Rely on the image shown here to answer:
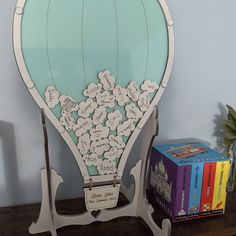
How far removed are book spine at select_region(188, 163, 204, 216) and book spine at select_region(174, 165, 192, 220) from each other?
0.01 metres

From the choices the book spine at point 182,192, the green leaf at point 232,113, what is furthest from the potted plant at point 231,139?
the book spine at point 182,192

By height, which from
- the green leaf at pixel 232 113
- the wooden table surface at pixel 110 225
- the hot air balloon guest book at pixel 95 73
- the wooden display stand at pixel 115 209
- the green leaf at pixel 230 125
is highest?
the hot air balloon guest book at pixel 95 73

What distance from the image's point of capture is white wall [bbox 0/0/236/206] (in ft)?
2.99

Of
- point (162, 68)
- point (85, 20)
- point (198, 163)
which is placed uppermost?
point (85, 20)

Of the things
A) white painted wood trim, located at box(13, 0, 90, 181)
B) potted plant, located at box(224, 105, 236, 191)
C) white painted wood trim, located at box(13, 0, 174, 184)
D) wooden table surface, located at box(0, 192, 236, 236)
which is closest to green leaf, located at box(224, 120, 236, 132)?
potted plant, located at box(224, 105, 236, 191)

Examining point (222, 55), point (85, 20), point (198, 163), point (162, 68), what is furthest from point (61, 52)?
point (222, 55)

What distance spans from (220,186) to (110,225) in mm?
327

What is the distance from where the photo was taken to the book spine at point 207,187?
933 mm

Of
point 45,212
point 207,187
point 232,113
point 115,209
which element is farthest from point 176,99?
point 45,212

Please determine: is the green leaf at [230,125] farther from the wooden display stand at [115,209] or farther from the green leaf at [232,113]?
the wooden display stand at [115,209]

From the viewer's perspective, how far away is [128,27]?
2.59 feet

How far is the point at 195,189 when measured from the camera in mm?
935

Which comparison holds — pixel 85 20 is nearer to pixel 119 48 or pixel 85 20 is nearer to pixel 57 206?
pixel 119 48

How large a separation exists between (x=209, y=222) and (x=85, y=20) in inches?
25.0
